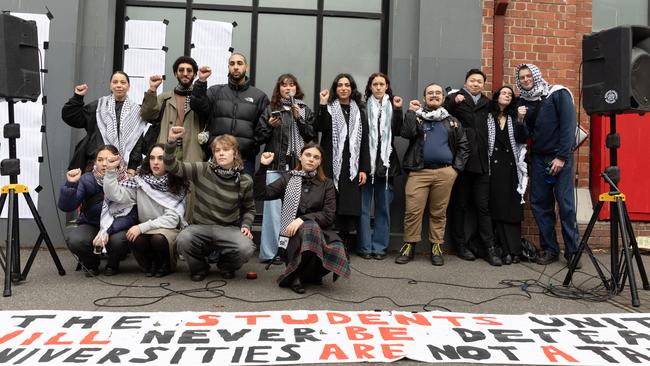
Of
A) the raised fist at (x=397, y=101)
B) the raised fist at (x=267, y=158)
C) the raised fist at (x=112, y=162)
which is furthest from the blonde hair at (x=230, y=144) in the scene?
the raised fist at (x=397, y=101)

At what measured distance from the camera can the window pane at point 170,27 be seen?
6.59 meters

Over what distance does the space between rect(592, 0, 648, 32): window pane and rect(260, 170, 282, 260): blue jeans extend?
5322 millimetres

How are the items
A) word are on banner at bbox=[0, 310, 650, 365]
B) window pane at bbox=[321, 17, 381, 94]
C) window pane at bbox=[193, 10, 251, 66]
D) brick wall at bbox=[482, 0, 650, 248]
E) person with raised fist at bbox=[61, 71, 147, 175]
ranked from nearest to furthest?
word are on banner at bbox=[0, 310, 650, 365], person with raised fist at bbox=[61, 71, 147, 175], brick wall at bbox=[482, 0, 650, 248], window pane at bbox=[193, 10, 251, 66], window pane at bbox=[321, 17, 381, 94]

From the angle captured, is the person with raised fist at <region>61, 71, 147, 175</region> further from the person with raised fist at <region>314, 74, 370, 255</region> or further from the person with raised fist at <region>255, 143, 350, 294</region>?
the person with raised fist at <region>314, 74, 370, 255</region>

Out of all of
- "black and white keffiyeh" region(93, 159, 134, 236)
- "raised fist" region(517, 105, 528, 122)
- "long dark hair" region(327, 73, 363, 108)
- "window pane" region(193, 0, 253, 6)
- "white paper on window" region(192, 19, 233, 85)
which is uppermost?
"window pane" region(193, 0, 253, 6)

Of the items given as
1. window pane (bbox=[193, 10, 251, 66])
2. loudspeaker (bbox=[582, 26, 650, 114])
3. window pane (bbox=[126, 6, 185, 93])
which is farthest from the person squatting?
window pane (bbox=[193, 10, 251, 66])

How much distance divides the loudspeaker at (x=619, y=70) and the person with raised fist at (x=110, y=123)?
15.0 feet

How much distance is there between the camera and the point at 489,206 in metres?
5.84

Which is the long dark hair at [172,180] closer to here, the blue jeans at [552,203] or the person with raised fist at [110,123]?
the person with raised fist at [110,123]

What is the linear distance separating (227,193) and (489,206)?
3105mm

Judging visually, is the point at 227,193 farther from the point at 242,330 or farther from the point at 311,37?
the point at 311,37

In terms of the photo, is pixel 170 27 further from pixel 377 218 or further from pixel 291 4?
pixel 377 218

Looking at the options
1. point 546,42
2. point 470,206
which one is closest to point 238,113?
point 470,206

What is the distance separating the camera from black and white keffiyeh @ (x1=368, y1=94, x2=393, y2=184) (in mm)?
5691
